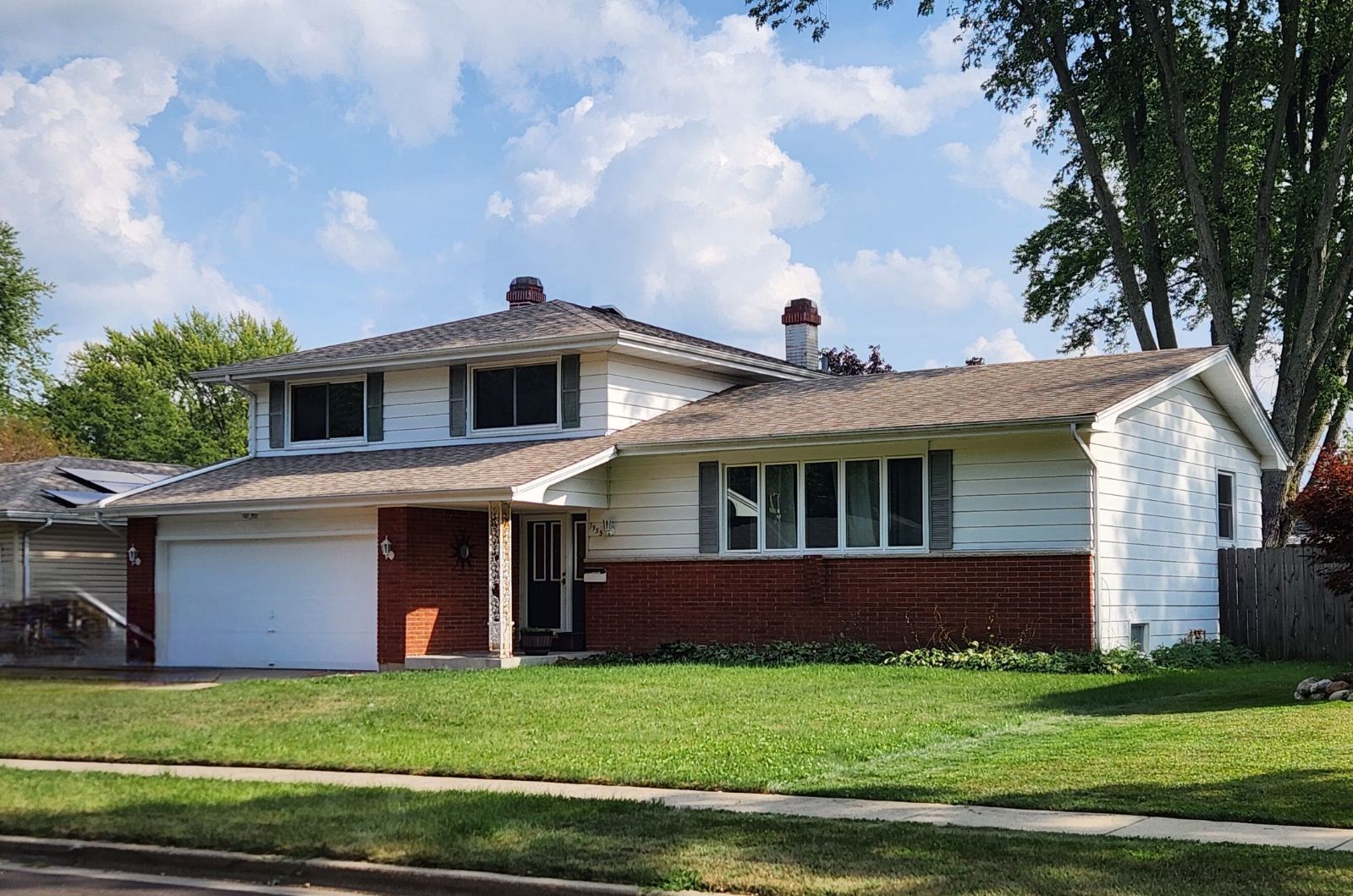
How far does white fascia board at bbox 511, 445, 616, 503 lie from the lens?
20.5m

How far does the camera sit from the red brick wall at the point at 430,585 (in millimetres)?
22156

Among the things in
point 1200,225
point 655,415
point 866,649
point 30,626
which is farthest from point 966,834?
point 1200,225

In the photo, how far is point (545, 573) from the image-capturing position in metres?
24.5

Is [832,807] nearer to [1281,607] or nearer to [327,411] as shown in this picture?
[1281,607]

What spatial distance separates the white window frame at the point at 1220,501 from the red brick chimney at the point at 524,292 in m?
13.3

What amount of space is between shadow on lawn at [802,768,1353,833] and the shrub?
6.57 meters

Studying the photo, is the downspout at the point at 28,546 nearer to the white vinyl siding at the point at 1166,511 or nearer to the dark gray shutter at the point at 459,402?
the dark gray shutter at the point at 459,402

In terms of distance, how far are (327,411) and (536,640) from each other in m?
5.99

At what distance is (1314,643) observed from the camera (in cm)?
2269

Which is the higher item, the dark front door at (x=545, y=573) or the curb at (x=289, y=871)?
the dark front door at (x=545, y=573)

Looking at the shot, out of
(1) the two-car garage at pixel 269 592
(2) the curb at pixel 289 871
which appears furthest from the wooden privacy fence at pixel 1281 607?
(2) the curb at pixel 289 871

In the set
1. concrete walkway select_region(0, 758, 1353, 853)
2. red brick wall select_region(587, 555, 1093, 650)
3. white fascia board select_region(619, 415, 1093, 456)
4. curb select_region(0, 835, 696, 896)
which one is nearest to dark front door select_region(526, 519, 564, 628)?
red brick wall select_region(587, 555, 1093, 650)

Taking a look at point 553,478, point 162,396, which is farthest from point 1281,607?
point 162,396

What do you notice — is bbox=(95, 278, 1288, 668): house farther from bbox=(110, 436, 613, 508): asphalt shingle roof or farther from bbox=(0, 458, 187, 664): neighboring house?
bbox=(0, 458, 187, 664): neighboring house
